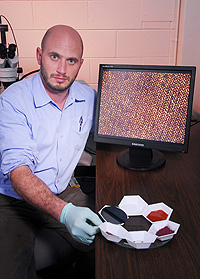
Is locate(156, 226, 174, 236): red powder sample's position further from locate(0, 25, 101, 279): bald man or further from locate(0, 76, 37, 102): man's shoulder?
locate(0, 76, 37, 102): man's shoulder

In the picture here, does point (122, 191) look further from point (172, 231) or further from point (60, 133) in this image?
point (60, 133)

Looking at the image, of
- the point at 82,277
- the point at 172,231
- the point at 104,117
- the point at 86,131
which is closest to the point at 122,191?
the point at 172,231

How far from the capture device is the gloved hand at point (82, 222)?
85cm

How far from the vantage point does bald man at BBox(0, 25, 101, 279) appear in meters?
1.00

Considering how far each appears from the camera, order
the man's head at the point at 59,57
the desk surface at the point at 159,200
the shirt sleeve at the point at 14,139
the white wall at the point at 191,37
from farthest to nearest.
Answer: the white wall at the point at 191,37
the man's head at the point at 59,57
the shirt sleeve at the point at 14,139
the desk surface at the point at 159,200

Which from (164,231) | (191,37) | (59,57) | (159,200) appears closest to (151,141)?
(159,200)

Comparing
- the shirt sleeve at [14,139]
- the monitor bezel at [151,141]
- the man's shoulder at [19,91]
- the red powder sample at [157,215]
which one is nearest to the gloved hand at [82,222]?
the red powder sample at [157,215]

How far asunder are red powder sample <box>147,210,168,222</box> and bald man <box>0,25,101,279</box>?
19 centimetres

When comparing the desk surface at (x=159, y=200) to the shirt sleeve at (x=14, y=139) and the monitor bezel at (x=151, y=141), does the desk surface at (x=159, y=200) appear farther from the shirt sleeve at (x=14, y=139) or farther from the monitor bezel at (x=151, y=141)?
the shirt sleeve at (x=14, y=139)

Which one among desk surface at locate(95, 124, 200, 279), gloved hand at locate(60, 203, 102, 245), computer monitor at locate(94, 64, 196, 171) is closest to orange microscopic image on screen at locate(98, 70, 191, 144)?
computer monitor at locate(94, 64, 196, 171)

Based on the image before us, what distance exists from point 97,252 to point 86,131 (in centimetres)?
79

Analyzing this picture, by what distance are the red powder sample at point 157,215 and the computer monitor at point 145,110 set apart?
305 millimetres

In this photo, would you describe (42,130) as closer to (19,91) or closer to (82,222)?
(19,91)

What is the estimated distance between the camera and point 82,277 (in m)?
1.52
